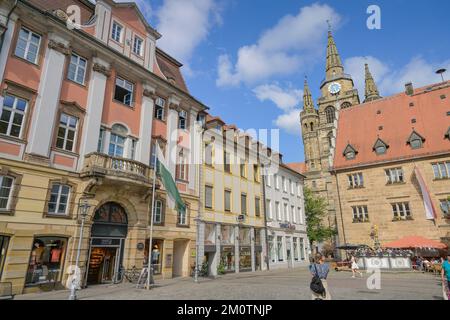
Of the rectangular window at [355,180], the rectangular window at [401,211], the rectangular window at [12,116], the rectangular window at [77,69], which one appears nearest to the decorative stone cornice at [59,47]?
the rectangular window at [77,69]

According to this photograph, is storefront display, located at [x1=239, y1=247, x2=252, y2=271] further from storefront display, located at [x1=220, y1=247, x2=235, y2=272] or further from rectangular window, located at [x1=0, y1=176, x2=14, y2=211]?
rectangular window, located at [x1=0, y1=176, x2=14, y2=211]

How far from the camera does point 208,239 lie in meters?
24.1

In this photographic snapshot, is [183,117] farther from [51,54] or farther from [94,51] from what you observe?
[51,54]

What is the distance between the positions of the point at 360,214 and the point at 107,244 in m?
31.0

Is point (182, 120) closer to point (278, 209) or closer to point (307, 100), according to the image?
point (278, 209)

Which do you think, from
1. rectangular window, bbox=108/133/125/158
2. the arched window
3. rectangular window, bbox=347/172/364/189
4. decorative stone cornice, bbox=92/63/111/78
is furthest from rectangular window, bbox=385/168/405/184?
the arched window

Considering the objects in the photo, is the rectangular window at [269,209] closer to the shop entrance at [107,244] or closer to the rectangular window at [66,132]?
the shop entrance at [107,244]

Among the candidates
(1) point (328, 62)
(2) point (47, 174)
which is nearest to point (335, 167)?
(2) point (47, 174)

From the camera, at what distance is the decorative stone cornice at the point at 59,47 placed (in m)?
15.6

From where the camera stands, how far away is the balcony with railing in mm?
15500

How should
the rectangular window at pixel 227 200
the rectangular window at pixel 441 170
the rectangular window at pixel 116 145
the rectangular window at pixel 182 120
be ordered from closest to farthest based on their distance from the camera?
the rectangular window at pixel 116 145, the rectangular window at pixel 182 120, the rectangular window at pixel 227 200, the rectangular window at pixel 441 170

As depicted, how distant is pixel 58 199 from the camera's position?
1477cm

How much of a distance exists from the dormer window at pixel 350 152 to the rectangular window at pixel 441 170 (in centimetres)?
902

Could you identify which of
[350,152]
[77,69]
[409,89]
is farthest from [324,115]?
[77,69]
